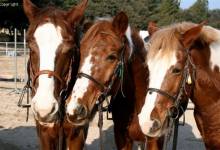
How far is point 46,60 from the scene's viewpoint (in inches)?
134

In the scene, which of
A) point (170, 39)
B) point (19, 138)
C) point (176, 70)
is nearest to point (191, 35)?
point (170, 39)

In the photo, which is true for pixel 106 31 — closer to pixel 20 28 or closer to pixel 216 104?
pixel 216 104

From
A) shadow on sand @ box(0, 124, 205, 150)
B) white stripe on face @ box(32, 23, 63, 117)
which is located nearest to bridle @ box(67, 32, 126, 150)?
white stripe on face @ box(32, 23, 63, 117)

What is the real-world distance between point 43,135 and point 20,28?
109 ft

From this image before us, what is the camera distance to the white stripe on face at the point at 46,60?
3.28 meters

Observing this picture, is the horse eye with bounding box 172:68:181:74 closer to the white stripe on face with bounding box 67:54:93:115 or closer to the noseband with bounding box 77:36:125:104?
the noseband with bounding box 77:36:125:104

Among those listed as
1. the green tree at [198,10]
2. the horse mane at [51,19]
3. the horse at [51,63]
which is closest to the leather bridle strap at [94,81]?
the horse at [51,63]

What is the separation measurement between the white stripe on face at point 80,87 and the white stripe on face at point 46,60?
0.54 ft

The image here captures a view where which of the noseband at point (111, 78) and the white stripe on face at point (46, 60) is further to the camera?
the noseband at point (111, 78)

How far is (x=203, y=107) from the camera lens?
3564 mm

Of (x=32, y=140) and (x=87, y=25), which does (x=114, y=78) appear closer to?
(x=87, y=25)

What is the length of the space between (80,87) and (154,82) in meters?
0.68

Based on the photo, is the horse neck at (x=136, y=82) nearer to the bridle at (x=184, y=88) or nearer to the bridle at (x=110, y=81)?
the bridle at (x=110, y=81)

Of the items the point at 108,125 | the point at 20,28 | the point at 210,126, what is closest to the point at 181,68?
the point at 210,126
